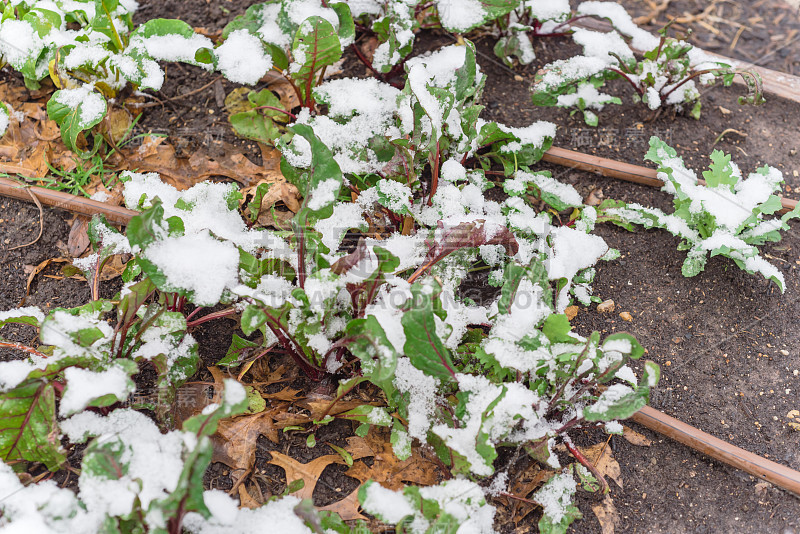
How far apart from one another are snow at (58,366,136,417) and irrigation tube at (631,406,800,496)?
151 centimetres

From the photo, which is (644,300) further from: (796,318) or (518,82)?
(518,82)

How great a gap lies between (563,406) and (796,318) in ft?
3.40

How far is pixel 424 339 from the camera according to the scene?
62.2 inches

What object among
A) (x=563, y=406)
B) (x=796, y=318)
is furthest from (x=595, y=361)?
(x=796, y=318)

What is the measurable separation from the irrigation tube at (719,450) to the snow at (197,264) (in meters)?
1.33

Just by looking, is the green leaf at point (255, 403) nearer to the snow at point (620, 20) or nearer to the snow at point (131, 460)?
the snow at point (131, 460)

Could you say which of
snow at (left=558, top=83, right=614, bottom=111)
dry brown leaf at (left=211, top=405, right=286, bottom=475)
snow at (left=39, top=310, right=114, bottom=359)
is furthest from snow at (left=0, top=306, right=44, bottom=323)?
snow at (left=558, top=83, right=614, bottom=111)

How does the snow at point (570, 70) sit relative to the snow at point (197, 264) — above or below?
above

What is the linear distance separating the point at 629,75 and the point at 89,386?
2.33 meters

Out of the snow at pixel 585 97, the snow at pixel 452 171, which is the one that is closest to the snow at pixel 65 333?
the snow at pixel 452 171

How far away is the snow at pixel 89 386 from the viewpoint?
1448mm

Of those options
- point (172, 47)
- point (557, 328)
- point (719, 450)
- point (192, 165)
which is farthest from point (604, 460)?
point (172, 47)

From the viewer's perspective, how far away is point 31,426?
5.06 ft

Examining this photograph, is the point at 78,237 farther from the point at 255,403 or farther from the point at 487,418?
the point at 487,418
